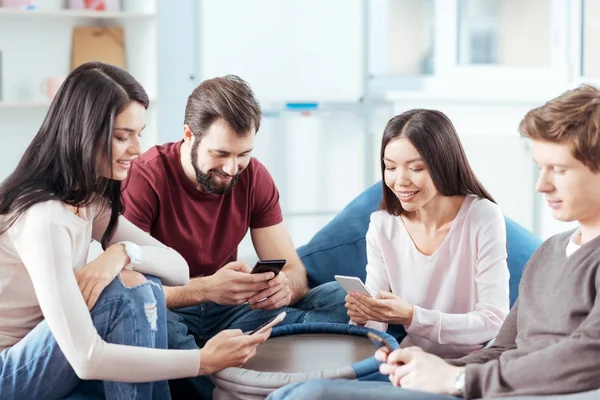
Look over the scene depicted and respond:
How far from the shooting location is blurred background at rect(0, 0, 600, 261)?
4379mm

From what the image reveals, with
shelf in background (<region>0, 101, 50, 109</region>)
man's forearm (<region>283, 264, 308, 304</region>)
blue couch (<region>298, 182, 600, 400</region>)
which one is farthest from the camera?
shelf in background (<region>0, 101, 50, 109</region>)

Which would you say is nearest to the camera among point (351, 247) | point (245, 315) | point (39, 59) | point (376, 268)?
point (376, 268)

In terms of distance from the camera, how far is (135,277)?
2100 millimetres

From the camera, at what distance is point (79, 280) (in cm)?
199

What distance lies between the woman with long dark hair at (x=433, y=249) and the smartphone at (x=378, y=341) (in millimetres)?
162

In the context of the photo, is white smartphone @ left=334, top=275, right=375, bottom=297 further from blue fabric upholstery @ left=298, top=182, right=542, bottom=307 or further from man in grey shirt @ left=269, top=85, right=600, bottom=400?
blue fabric upholstery @ left=298, top=182, right=542, bottom=307

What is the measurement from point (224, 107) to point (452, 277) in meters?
0.81

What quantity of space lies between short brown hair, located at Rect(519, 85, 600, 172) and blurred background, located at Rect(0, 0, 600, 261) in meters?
2.82

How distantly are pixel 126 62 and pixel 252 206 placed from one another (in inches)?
73.6

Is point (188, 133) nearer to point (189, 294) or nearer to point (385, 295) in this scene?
point (189, 294)

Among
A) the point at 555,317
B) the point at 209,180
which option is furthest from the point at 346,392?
the point at 209,180

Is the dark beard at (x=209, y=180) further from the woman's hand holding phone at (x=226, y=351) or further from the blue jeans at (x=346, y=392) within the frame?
the blue jeans at (x=346, y=392)

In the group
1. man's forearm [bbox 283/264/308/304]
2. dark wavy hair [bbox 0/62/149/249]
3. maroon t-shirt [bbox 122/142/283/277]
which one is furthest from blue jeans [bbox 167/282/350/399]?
dark wavy hair [bbox 0/62/149/249]

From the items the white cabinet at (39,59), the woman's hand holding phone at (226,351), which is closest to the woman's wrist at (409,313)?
the woman's hand holding phone at (226,351)
